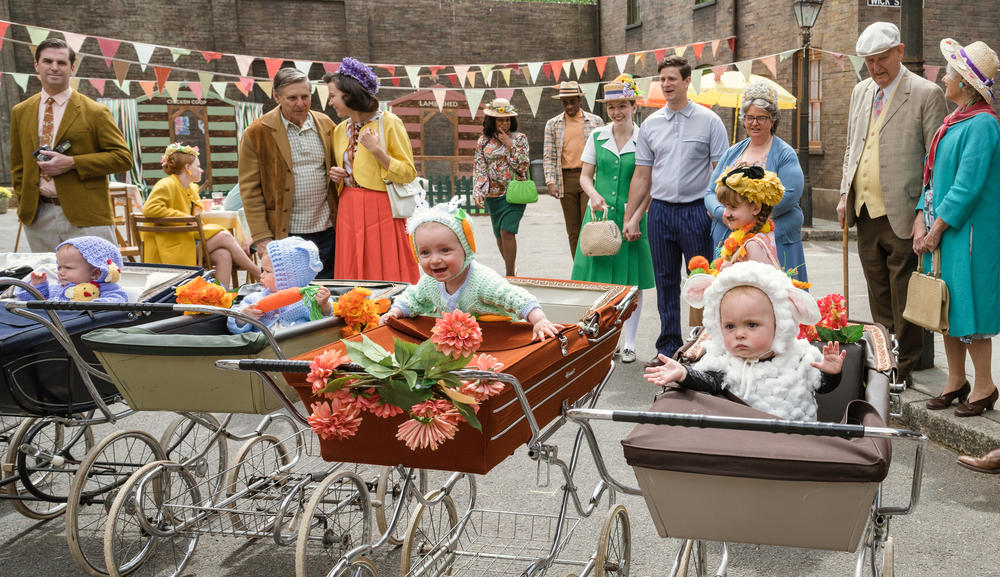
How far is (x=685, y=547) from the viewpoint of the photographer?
270cm

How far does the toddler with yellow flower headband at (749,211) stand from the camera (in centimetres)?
454

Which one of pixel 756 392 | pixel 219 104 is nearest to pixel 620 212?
pixel 756 392

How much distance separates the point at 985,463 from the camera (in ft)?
14.3

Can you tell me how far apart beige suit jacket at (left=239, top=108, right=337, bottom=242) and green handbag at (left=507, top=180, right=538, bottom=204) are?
356cm

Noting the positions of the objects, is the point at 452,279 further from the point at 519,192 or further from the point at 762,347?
the point at 519,192

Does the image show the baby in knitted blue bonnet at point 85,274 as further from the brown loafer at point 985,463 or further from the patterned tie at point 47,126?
the brown loafer at point 985,463

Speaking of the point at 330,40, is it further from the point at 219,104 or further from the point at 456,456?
the point at 456,456

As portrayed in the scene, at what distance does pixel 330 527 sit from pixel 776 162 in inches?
133

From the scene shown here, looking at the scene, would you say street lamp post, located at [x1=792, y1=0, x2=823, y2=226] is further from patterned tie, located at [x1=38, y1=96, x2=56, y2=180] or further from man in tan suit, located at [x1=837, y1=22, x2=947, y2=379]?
patterned tie, located at [x1=38, y1=96, x2=56, y2=180]

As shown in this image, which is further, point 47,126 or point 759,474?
point 47,126

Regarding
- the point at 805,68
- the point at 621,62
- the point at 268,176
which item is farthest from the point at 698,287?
the point at 621,62

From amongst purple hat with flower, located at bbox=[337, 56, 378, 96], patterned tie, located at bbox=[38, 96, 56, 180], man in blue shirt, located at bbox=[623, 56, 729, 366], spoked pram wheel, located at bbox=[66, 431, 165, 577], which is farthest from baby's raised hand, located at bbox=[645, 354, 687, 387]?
patterned tie, located at bbox=[38, 96, 56, 180]

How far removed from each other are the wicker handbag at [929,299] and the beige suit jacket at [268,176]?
3.52m

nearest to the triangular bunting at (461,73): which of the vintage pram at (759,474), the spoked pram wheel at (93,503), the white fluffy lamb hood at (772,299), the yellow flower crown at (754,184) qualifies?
the yellow flower crown at (754,184)
